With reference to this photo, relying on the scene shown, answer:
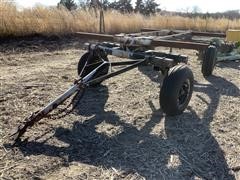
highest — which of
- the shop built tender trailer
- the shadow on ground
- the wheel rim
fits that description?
the shop built tender trailer

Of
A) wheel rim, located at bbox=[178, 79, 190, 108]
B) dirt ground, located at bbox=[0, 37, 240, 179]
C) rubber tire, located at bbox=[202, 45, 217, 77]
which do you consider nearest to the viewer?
dirt ground, located at bbox=[0, 37, 240, 179]

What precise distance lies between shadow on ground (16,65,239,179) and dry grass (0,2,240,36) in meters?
6.43

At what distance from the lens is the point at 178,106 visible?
4.22 metres

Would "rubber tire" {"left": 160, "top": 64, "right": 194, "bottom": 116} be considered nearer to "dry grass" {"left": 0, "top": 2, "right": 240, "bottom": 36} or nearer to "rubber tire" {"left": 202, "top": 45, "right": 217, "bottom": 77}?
"rubber tire" {"left": 202, "top": 45, "right": 217, "bottom": 77}

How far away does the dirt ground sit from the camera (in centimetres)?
310

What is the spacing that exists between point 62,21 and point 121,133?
8.15 m

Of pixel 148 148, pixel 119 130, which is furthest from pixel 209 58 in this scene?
pixel 148 148

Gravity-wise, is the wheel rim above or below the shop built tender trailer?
below

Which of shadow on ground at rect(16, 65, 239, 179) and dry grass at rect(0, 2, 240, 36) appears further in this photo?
dry grass at rect(0, 2, 240, 36)

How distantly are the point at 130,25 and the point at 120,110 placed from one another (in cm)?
964

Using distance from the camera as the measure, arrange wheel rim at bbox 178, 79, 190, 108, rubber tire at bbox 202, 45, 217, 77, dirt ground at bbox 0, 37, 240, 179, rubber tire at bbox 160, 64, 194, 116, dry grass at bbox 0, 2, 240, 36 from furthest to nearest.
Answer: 1. dry grass at bbox 0, 2, 240, 36
2. rubber tire at bbox 202, 45, 217, 77
3. wheel rim at bbox 178, 79, 190, 108
4. rubber tire at bbox 160, 64, 194, 116
5. dirt ground at bbox 0, 37, 240, 179

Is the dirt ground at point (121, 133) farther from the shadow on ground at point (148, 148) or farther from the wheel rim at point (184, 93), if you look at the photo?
the wheel rim at point (184, 93)

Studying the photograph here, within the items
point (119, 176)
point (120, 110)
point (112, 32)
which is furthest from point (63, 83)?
point (112, 32)

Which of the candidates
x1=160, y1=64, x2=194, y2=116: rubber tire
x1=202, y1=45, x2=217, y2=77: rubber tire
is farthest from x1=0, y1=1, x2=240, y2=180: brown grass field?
x1=202, y1=45, x2=217, y2=77: rubber tire
